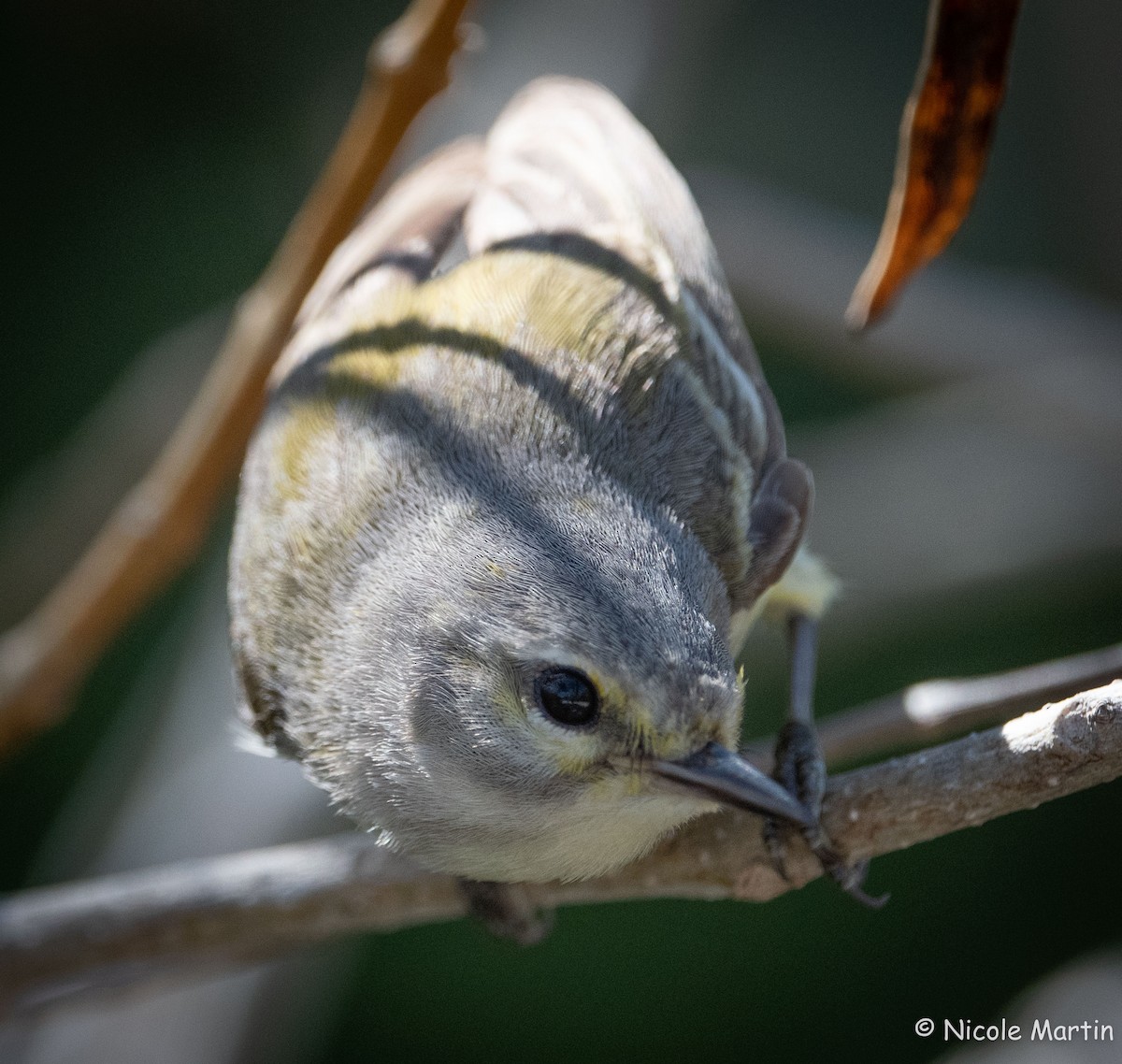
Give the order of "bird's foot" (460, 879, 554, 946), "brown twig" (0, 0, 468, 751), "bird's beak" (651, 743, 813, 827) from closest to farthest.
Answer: "bird's beak" (651, 743, 813, 827) → "bird's foot" (460, 879, 554, 946) → "brown twig" (0, 0, 468, 751)

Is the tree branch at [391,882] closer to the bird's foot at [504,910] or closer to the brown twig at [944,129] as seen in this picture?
the bird's foot at [504,910]

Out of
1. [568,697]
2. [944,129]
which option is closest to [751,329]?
[944,129]

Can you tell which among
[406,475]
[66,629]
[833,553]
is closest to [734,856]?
[406,475]

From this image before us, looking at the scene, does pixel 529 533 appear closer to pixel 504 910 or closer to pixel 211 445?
pixel 504 910

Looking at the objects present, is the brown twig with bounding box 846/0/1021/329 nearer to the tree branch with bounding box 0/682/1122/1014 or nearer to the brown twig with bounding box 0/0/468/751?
the tree branch with bounding box 0/682/1122/1014

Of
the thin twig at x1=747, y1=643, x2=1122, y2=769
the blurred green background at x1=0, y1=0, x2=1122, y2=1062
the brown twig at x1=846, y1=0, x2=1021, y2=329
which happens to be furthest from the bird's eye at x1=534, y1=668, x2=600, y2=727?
the blurred green background at x1=0, y1=0, x2=1122, y2=1062
